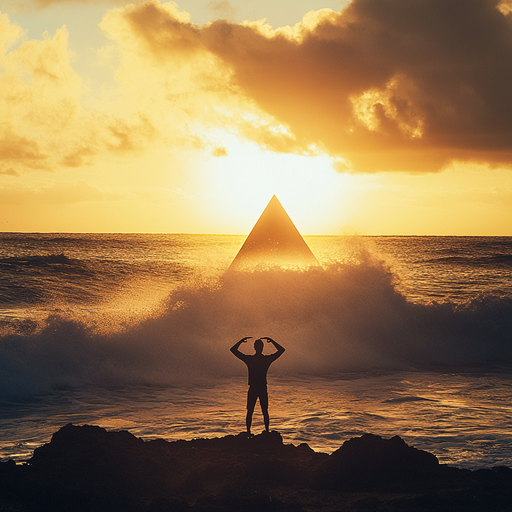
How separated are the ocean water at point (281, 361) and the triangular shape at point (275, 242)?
4.63 ft

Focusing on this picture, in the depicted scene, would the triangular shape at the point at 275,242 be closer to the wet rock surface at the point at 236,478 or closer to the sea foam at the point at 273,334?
the sea foam at the point at 273,334

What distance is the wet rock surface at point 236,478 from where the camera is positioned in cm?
457

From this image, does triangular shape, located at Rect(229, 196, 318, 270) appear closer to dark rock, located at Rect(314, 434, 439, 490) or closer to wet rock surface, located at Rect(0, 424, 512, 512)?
wet rock surface, located at Rect(0, 424, 512, 512)

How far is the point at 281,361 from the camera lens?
42.4 ft

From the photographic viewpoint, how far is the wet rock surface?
15.0ft

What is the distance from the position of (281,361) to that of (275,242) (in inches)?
316

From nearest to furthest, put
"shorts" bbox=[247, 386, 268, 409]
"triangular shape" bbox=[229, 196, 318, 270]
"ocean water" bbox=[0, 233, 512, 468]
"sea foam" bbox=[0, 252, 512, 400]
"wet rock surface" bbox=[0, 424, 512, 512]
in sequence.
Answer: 1. "wet rock surface" bbox=[0, 424, 512, 512]
2. "shorts" bbox=[247, 386, 268, 409]
3. "ocean water" bbox=[0, 233, 512, 468]
4. "sea foam" bbox=[0, 252, 512, 400]
5. "triangular shape" bbox=[229, 196, 318, 270]

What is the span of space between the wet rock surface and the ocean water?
3.72ft

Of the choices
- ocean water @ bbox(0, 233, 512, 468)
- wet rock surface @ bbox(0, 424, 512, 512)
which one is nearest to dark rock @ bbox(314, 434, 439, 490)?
wet rock surface @ bbox(0, 424, 512, 512)

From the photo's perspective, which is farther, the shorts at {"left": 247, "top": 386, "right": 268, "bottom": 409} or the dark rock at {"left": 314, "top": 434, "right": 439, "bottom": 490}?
the shorts at {"left": 247, "top": 386, "right": 268, "bottom": 409}

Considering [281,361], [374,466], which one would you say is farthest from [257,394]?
[281,361]

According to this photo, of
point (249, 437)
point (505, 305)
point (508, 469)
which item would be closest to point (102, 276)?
point (505, 305)

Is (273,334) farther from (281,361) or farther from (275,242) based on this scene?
(275,242)

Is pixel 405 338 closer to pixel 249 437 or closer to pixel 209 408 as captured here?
pixel 209 408
